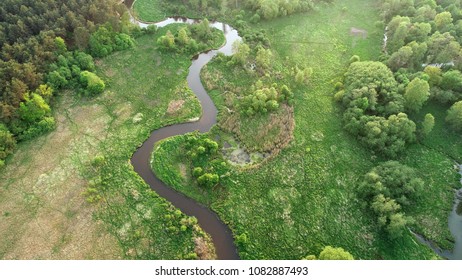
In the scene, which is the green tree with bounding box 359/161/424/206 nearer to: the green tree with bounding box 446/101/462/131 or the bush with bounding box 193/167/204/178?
the green tree with bounding box 446/101/462/131

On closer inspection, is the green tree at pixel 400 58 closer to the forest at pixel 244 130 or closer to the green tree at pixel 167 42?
the forest at pixel 244 130

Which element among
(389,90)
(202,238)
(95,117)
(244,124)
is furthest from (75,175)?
(389,90)

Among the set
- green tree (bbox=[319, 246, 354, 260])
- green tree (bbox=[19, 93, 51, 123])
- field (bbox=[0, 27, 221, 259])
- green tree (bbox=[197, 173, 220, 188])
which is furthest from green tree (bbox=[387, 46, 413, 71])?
green tree (bbox=[19, 93, 51, 123])

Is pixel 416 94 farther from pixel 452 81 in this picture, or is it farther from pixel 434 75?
pixel 452 81

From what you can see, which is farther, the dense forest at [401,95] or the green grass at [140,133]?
the dense forest at [401,95]

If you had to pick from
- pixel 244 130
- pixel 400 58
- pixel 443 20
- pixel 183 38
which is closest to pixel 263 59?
pixel 183 38

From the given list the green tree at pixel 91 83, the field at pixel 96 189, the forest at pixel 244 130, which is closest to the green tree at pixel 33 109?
the forest at pixel 244 130
